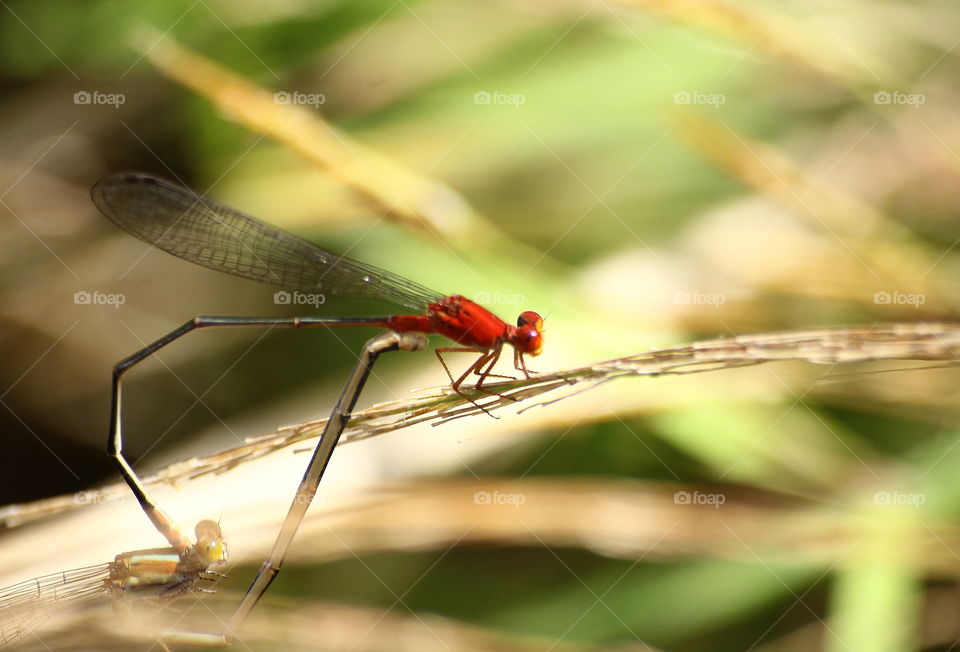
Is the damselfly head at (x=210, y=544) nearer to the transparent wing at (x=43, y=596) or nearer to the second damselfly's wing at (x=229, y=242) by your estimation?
the transparent wing at (x=43, y=596)

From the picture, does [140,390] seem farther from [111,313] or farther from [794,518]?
[794,518]

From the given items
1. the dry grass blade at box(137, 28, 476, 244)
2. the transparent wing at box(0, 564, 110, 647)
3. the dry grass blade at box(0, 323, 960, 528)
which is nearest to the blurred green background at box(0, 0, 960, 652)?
the dry grass blade at box(137, 28, 476, 244)

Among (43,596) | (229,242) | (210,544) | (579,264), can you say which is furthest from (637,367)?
(229,242)

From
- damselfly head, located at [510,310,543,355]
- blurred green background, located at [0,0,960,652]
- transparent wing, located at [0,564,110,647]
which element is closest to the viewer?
transparent wing, located at [0,564,110,647]

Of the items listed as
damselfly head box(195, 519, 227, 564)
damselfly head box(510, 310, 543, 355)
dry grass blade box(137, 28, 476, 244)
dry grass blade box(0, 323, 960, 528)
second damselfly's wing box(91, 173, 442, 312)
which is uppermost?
dry grass blade box(137, 28, 476, 244)

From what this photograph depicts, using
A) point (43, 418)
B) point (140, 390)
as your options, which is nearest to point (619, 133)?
point (140, 390)

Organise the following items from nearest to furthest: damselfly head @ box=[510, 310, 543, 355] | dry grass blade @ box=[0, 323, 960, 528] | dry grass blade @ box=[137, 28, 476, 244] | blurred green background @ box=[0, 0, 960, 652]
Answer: dry grass blade @ box=[0, 323, 960, 528] → damselfly head @ box=[510, 310, 543, 355] → blurred green background @ box=[0, 0, 960, 652] → dry grass blade @ box=[137, 28, 476, 244]

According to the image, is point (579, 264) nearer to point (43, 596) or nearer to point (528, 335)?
point (528, 335)

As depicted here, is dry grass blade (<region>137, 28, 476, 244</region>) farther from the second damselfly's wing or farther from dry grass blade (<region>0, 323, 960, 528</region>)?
dry grass blade (<region>0, 323, 960, 528</region>)
